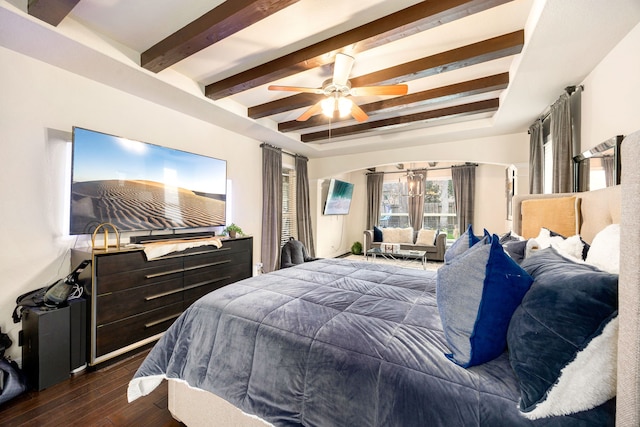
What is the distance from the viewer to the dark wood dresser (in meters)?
2.14

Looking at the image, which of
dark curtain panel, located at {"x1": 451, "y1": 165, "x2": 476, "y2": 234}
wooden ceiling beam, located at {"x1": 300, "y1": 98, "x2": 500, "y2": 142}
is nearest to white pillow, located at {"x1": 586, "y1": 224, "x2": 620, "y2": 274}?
wooden ceiling beam, located at {"x1": 300, "y1": 98, "x2": 500, "y2": 142}

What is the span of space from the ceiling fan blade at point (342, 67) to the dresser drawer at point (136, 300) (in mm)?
2493

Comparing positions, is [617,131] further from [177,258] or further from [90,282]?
[90,282]

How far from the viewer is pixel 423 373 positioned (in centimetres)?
93

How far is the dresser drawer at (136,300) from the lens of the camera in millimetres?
2178

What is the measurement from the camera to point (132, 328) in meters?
2.35

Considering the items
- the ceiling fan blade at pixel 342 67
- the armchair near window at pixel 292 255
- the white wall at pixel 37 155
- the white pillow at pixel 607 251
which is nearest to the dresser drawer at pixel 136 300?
the white wall at pixel 37 155

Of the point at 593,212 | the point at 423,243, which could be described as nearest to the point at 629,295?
the point at 593,212

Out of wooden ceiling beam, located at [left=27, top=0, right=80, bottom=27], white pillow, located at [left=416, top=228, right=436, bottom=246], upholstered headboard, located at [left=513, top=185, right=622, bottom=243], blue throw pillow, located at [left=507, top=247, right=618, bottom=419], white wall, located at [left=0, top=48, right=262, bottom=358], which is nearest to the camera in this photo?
blue throw pillow, located at [left=507, top=247, right=618, bottom=419]

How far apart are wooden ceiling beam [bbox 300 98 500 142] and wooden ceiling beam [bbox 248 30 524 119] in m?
1.21

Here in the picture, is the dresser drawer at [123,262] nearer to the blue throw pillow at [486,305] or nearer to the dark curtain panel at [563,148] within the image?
the blue throw pillow at [486,305]

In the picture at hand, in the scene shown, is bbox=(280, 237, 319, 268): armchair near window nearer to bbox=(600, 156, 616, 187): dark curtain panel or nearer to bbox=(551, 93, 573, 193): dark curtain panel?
bbox=(551, 93, 573, 193): dark curtain panel

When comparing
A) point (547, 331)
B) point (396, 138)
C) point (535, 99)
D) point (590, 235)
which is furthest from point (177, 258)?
point (535, 99)

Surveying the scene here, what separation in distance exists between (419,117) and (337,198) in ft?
10.4
